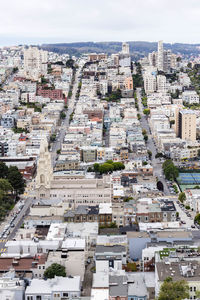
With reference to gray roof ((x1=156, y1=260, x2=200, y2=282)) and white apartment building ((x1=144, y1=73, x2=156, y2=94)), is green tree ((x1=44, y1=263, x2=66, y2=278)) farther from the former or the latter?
white apartment building ((x1=144, y1=73, x2=156, y2=94))

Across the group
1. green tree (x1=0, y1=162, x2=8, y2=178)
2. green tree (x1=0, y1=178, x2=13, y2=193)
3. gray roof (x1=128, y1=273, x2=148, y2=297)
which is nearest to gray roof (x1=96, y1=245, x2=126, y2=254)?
gray roof (x1=128, y1=273, x2=148, y2=297)

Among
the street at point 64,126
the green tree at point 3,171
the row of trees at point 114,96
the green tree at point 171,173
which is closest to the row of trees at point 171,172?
the green tree at point 171,173

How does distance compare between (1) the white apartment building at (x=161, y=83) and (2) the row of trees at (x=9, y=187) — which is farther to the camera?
(1) the white apartment building at (x=161, y=83)

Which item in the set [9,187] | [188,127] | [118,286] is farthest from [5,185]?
[188,127]

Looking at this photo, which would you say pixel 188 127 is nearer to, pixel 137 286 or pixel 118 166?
pixel 118 166

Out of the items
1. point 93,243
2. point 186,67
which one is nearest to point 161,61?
point 186,67

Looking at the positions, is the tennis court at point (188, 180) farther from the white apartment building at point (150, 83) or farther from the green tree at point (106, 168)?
the white apartment building at point (150, 83)
